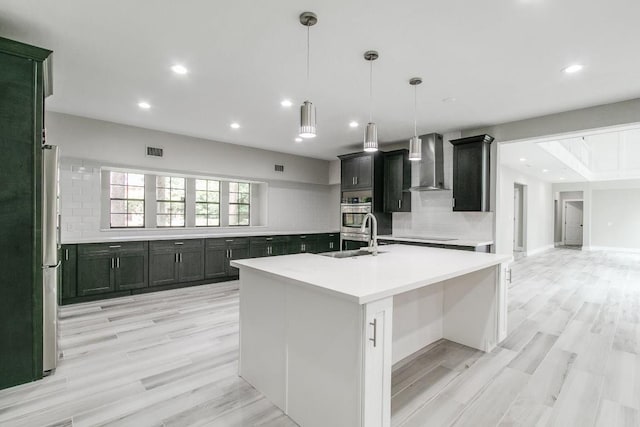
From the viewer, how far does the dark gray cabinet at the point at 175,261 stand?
16.2ft

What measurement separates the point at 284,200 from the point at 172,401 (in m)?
5.43

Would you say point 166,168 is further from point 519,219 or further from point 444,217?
point 519,219

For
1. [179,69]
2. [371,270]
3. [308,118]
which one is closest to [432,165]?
[308,118]

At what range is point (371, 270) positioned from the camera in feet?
7.05

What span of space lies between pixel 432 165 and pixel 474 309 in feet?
9.69

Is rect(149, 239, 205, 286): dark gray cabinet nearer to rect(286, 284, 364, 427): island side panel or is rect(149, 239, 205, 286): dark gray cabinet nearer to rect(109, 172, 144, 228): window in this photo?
rect(109, 172, 144, 228): window

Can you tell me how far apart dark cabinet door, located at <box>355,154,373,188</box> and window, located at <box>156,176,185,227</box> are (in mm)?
3430

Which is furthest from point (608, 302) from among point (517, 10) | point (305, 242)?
point (305, 242)

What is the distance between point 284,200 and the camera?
24.0 ft

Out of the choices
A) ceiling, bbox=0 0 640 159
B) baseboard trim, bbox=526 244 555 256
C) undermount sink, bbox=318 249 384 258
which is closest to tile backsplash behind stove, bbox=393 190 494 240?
ceiling, bbox=0 0 640 159

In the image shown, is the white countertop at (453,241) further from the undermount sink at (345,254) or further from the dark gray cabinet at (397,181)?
the undermount sink at (345,254)

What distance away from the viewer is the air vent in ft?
17.2

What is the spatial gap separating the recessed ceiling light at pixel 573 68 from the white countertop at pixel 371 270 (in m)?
1.89

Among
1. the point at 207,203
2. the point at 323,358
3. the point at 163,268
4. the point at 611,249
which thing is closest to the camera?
the point at 323,358
